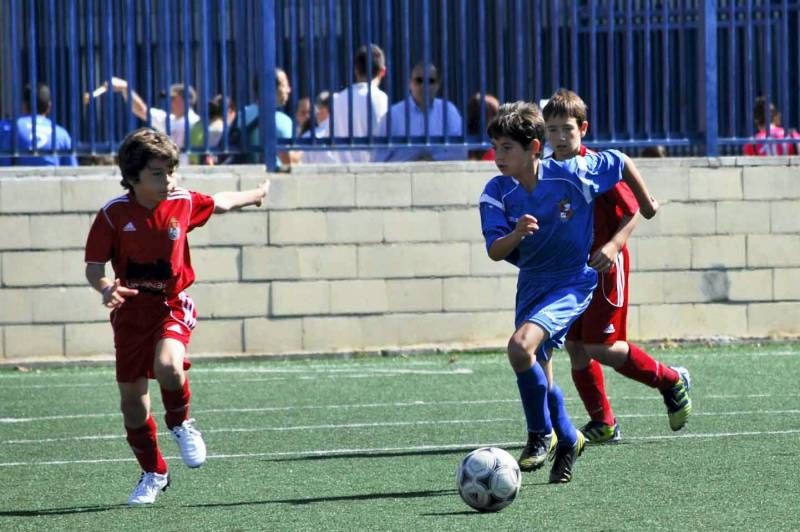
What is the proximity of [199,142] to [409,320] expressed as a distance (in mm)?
2067

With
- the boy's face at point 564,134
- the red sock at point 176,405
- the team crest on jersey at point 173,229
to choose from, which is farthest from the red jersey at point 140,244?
the boy's face at point 564,134

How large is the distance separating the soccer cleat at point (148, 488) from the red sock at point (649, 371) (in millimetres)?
2515

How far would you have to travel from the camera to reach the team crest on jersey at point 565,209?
6820 mm

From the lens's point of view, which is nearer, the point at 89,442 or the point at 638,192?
the point at 638,192

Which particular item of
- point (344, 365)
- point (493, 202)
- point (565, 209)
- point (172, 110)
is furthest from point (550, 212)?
point (172, 110)

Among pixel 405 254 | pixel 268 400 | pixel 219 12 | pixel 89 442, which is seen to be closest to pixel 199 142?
pixel 219 12

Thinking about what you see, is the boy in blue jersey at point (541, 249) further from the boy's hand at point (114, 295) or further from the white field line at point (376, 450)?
the boy's hand at point (114, 295)

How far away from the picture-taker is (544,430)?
22.1 ft

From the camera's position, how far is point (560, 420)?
22.4ft

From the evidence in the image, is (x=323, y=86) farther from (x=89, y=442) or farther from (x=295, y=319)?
(x=89, y=442)

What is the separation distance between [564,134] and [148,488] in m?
2.57

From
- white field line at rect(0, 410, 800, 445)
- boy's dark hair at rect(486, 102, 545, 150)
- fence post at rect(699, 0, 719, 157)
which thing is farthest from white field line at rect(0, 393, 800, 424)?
fence post at rect(699, 0, 719, 157)

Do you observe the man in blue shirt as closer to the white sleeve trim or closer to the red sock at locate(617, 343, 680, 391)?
the red sock at locate(617, 343, 680, 391)

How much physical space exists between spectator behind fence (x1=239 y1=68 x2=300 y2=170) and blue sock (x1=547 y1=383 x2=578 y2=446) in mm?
5662
